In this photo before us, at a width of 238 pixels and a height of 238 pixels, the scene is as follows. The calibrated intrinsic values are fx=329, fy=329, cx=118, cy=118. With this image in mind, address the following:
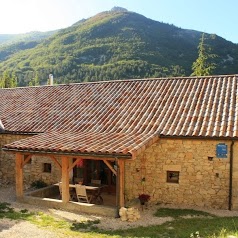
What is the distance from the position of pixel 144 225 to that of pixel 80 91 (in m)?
9.95

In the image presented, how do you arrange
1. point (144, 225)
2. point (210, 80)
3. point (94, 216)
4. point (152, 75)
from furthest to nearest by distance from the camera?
1. point (152, 75)
2. point (210, 80)
3. point (94, 216)
4. point (144, 225)

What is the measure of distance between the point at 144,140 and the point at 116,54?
7701cm

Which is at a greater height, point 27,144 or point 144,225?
point 27,144

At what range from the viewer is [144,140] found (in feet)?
38.2

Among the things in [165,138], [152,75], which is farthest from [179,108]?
[152,75]

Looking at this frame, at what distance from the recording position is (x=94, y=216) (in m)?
11.2

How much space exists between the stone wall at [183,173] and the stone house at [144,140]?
35mm

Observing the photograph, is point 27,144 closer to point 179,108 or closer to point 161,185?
point 161,185

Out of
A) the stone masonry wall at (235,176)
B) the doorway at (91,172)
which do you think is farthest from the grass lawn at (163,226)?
the doorway at (91,172)

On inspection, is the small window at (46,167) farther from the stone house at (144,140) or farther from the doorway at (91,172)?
the doorway at (91,172)

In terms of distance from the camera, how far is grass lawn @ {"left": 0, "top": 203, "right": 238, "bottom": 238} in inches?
360

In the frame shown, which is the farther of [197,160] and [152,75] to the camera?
[152,75]

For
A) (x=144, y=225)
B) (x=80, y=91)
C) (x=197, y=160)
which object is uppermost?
(x=80, y=91)

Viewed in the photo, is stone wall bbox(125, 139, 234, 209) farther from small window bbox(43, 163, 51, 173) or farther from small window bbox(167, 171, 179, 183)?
small window bbox(43, 163, 51, 173)
